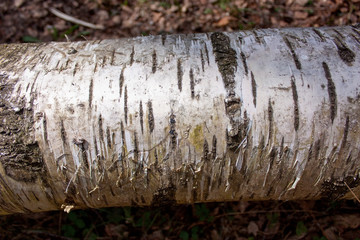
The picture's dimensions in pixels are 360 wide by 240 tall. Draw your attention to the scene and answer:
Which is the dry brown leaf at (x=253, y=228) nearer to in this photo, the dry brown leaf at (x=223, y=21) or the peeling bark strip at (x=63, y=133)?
the peeling bark strip at (x=63, y=133)

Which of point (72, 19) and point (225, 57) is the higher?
point (225, 57)

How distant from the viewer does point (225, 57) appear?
1385 millimetres

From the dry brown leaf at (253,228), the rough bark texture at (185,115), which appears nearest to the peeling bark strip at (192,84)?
the rough bark texture at (185,115)

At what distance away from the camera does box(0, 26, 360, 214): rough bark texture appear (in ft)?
4.24

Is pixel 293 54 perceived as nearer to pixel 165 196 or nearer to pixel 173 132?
pixel 173 132

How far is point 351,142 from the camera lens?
1.32m

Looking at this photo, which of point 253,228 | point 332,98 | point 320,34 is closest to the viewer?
point 332,98

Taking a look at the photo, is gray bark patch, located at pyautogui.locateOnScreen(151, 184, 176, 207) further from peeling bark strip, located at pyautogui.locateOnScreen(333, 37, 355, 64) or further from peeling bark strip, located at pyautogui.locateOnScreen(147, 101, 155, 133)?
peeling bark strip, located at pyautogui.locateOnScreen(333, 37, 355, 64)

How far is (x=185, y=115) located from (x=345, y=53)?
2.53ft

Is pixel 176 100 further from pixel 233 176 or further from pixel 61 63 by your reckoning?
pixel 61 63

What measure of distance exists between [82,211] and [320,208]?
185 centimetres

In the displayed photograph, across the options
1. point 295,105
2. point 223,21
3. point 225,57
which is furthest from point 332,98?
point 223,21

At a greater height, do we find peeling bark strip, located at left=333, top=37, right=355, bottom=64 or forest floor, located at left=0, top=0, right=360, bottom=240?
peeling bark strip, located at left=333, top=37, right=355, bottom=64

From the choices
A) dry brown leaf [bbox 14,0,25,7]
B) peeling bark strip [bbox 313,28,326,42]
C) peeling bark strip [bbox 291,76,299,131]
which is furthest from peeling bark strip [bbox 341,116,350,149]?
dry brown leaf [bbox 14,0,25,7]
